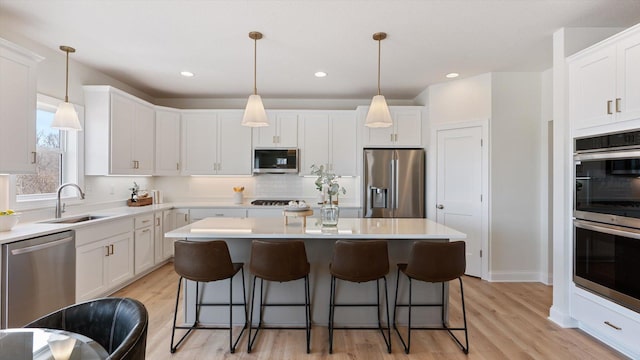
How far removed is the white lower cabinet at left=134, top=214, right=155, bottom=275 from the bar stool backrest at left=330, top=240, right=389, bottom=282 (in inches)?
110

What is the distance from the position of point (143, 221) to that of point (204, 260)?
2160 mm

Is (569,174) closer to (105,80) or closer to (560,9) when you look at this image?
(560,9)

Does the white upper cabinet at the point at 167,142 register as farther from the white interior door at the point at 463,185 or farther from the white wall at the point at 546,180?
the white wall at the point at 546,180

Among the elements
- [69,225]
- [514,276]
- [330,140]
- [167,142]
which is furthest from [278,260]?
[167,142]

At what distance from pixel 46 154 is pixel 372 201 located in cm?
400

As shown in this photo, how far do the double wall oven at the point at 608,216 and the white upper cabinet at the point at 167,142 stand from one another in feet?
16.3

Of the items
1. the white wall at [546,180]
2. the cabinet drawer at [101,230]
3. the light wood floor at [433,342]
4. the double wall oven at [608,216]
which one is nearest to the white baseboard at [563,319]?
the light wood floor at [433,342]

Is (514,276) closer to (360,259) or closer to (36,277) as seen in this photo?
(360,259)

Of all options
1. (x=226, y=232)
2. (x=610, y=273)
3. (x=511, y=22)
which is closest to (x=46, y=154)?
(x=226, y=232)

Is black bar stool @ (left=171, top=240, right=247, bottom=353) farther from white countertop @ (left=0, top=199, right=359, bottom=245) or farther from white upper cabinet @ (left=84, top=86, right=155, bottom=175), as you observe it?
white upper cabinet @ (left=84, top=86, right=155, bottom=175)

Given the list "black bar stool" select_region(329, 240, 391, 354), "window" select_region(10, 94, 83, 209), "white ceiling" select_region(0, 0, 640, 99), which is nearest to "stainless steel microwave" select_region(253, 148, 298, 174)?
"white ceiling" select_region(0, 0, 640, 99)

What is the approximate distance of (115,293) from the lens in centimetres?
337

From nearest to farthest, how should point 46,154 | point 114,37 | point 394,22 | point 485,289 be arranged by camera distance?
point 394,22 < point 114,37 < point 46,154 < point 485,289

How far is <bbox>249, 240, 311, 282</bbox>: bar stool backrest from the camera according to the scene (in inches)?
84.7
